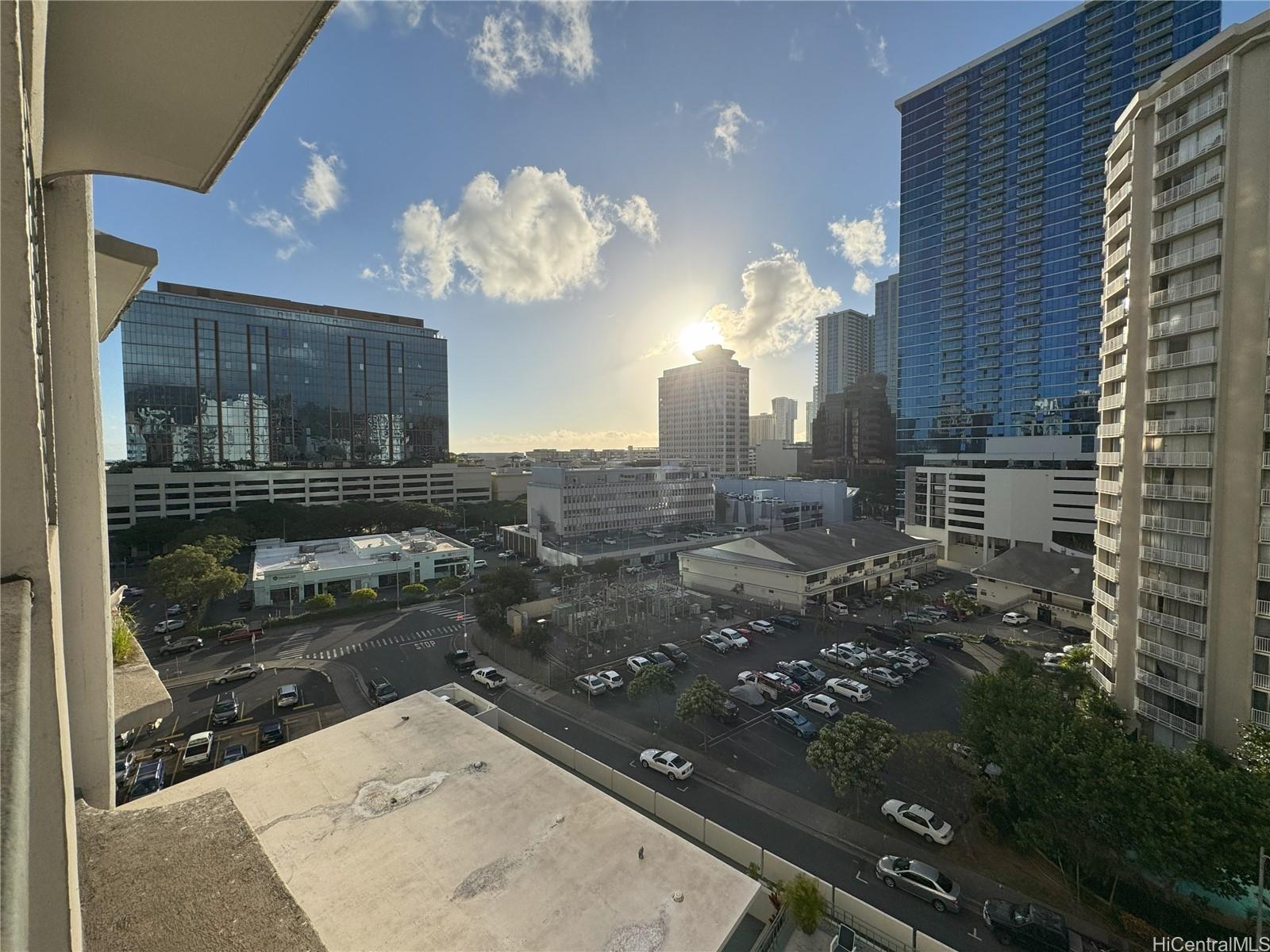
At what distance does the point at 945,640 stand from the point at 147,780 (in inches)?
1215

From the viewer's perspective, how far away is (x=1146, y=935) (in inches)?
407

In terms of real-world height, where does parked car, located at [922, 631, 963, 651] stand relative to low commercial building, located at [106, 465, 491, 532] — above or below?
below

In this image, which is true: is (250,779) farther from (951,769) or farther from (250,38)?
(951,769)

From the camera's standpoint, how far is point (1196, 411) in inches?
564

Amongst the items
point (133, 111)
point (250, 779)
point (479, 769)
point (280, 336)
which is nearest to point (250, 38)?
point (133, 111)

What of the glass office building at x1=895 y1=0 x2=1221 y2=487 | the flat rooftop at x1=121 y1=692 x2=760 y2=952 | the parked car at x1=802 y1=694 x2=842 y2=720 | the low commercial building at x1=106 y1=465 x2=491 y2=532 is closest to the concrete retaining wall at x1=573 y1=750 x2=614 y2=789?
the flat rooftop at x1=121 y1=692 x2=760 y2=952

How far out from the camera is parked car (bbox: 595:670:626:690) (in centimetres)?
2095

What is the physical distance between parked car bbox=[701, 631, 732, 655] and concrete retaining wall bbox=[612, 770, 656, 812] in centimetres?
1247

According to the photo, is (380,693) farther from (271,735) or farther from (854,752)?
(854,752)

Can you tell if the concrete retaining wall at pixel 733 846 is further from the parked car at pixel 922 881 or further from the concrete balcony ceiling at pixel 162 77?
the concrete balcony ceiling at pixel 162 77

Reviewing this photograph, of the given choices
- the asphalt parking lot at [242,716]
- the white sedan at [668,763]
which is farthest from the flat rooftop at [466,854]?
the asphalt parking lot at [242,716]

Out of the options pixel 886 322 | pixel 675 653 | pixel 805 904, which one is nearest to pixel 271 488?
pixel 675 653

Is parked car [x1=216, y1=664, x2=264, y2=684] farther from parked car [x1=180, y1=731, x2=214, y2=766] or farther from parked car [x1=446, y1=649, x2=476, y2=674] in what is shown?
parked car [x1=446, y1=649, x2=476, y2=674]

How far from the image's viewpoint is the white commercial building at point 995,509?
3812cm
